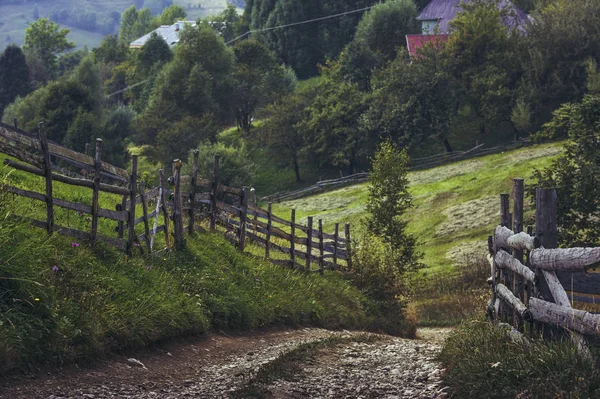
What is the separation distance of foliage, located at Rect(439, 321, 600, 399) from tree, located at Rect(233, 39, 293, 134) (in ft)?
286

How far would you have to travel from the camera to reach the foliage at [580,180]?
33.3 metres

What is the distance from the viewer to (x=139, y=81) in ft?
392

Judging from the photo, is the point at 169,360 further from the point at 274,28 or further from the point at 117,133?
the point at 274,28

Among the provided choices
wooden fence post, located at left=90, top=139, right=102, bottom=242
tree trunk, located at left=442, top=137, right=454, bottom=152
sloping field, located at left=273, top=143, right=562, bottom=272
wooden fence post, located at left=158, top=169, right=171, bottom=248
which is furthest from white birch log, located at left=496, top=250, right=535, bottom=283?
tree trunk, located at left=442, top=137, right=454, bottom=152

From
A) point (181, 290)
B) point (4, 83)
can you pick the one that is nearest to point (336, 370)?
point (181, 290)

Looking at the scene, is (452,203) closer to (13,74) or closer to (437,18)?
(437,18)

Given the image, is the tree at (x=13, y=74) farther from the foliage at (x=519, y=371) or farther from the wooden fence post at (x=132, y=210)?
the foliage at (x=519, y=371)

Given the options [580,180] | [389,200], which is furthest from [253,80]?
[580,180]

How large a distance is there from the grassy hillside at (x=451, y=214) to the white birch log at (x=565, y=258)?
21133 mm

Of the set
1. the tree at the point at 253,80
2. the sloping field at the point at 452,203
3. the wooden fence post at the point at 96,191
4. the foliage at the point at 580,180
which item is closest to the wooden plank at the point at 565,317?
the wooden fence post at the point at 96,191

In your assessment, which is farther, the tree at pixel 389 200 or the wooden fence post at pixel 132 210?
the tree at pixel 389 200

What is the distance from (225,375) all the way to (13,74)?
10528 centimetres

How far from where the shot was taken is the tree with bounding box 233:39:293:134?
9594 centimetres

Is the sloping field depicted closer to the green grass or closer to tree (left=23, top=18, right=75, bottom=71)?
the green grass
